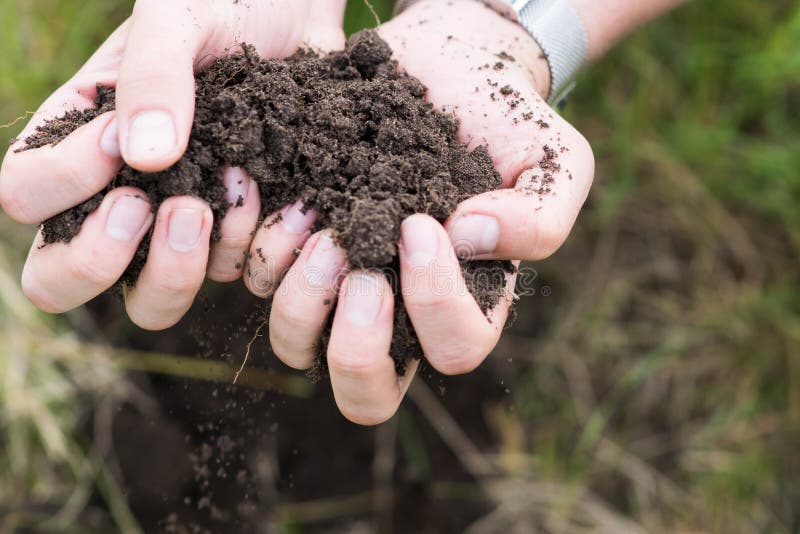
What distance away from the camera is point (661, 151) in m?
2.23

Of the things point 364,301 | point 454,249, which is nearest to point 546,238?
point 454,249

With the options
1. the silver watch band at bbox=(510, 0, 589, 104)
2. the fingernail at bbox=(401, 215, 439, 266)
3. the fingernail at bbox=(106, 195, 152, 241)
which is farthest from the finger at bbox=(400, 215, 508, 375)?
the silver watch band at bbox=(510, 0, 589, 104)

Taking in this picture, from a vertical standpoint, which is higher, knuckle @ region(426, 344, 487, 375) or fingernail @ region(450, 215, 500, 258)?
fingernail @ region(450, 215, 500, 258)

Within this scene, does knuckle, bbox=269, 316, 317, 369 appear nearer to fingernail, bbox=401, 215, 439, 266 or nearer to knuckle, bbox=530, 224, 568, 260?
fingernail, bbox=401, 215, 439, 266

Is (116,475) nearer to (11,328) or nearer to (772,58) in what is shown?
(11,328)

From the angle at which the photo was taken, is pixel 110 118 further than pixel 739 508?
No

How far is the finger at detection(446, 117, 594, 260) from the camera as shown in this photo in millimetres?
1088

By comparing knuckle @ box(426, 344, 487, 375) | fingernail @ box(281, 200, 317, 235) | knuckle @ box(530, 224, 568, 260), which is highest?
fingernail @ box(281, 200, 317, 235)

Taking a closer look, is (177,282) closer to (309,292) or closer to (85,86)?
(309,292)

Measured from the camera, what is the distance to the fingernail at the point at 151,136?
100cm

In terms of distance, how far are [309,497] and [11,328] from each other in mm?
1180

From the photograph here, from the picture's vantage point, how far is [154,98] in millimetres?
1009

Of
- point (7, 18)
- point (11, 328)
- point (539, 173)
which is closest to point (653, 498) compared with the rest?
point (539, 173)

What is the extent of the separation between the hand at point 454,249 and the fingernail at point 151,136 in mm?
288
